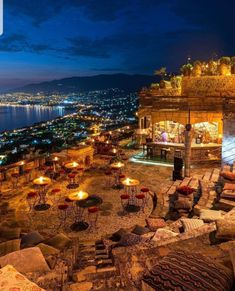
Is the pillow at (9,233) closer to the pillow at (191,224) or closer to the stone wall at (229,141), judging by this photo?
the pillow at (191,224)

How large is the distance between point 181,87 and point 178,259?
19.3m

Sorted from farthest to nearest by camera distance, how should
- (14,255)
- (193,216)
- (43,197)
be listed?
(43,197)
(193,216)
(14,255)

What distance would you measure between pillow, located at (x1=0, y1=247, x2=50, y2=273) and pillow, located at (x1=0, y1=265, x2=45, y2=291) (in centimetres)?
122

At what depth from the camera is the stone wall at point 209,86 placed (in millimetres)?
19933

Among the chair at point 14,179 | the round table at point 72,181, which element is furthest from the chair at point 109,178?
the chair at point 14,179

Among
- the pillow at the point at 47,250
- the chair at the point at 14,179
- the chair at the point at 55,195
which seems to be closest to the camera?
the pillow at the point at 47,250

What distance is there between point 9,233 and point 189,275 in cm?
599

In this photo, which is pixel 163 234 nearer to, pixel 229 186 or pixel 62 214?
pixel 229 186

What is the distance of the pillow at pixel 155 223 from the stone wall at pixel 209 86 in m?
14.0


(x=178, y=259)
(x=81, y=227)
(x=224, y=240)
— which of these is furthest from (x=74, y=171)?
(x=178, y=259)

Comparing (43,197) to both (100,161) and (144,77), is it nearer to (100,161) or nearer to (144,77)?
(100,161)

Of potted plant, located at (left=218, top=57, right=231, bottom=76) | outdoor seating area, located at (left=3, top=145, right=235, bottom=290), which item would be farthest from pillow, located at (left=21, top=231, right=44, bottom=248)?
potted plant, located at (left=218, top=57, right=231, bottom=76)

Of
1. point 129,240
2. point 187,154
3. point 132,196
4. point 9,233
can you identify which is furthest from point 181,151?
point 9,233

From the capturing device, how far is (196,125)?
1980 cm
